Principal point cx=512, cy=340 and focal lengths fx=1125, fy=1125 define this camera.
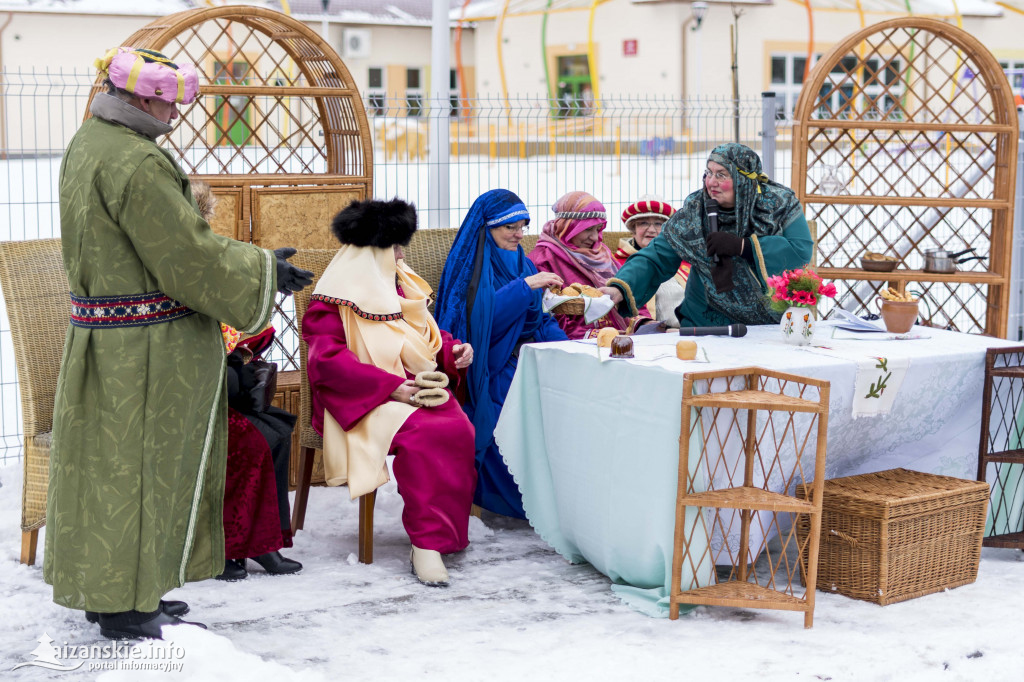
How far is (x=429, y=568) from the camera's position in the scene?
3.44 metres

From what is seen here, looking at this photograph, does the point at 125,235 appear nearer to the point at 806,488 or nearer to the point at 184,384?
the point at 184,384

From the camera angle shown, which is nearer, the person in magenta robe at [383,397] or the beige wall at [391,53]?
the person in magenta robe at [383,397]

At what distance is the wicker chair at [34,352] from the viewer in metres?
3.48

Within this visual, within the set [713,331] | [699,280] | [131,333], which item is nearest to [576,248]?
[699,280]

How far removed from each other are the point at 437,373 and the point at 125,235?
120cm

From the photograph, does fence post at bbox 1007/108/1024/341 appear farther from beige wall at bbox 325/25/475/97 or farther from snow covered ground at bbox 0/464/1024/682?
beige wall at bbox 325/25/475/97

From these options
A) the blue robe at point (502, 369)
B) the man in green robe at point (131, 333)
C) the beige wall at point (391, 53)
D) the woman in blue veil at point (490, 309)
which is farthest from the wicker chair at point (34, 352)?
the beige wall at point (391, 53)

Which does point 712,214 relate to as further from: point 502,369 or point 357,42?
point 357,42

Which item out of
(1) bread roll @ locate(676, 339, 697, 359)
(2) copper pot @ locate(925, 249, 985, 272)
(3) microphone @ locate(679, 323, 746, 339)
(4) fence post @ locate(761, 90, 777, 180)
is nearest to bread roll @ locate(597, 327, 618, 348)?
(1) bread roll @ locate(676, 339, 697, 359)

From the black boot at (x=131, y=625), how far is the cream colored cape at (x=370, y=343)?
30.7 inches

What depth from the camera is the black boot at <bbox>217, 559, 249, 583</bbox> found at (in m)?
3.46

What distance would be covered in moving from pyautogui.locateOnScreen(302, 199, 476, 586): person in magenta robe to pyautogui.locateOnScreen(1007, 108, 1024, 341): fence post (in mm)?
3538

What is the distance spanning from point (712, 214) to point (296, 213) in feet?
5.65

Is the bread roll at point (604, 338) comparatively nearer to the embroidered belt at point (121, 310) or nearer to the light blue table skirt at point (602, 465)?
the light blue table skirt at point (602, 465)
